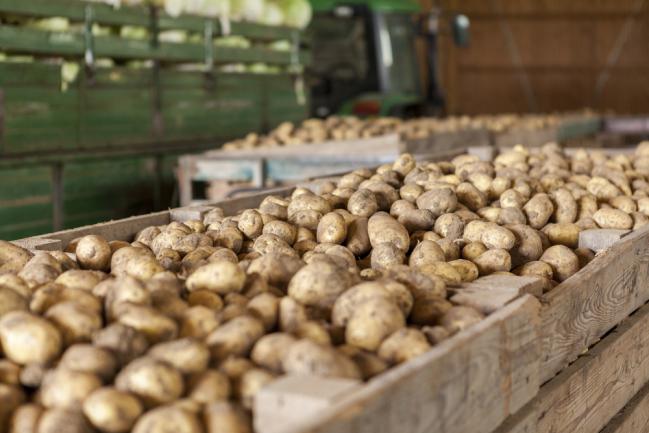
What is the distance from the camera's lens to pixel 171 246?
95.7 inches

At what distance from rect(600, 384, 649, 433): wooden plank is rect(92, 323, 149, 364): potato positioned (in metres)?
1.39

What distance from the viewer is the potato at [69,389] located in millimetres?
1449

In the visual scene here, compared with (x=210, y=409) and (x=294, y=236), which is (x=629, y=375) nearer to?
(x=294, y=236)

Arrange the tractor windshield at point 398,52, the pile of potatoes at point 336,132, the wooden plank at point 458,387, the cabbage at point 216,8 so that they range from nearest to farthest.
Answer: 1. the wooden plank at point 458,387
2. the pile of potatoes at point 336,132
3. the cabbage at point 216,8
4. the tractor windshield at point 398,52

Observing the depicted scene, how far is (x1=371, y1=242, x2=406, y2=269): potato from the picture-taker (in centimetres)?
234

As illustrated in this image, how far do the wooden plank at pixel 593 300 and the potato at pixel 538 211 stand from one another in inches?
14.2

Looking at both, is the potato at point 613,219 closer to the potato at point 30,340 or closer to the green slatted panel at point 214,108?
the potato at point 30,340

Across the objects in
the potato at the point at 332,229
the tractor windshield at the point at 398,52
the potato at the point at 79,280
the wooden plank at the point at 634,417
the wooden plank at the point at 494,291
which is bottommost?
the wooden plank at the point at 634,417

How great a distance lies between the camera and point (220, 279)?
190 centimetres

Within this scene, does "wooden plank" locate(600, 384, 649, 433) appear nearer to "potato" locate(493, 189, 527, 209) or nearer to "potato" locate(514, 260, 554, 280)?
"potato" locate(514, 260, 554, 280)

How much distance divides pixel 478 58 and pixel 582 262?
13.3m

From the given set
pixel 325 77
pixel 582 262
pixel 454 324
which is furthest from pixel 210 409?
pixel 325 77

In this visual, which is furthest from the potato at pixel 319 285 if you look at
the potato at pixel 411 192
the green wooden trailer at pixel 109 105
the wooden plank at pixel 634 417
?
the green wooden trailer at pixel 109 105

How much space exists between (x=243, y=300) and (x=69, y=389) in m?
0.47
